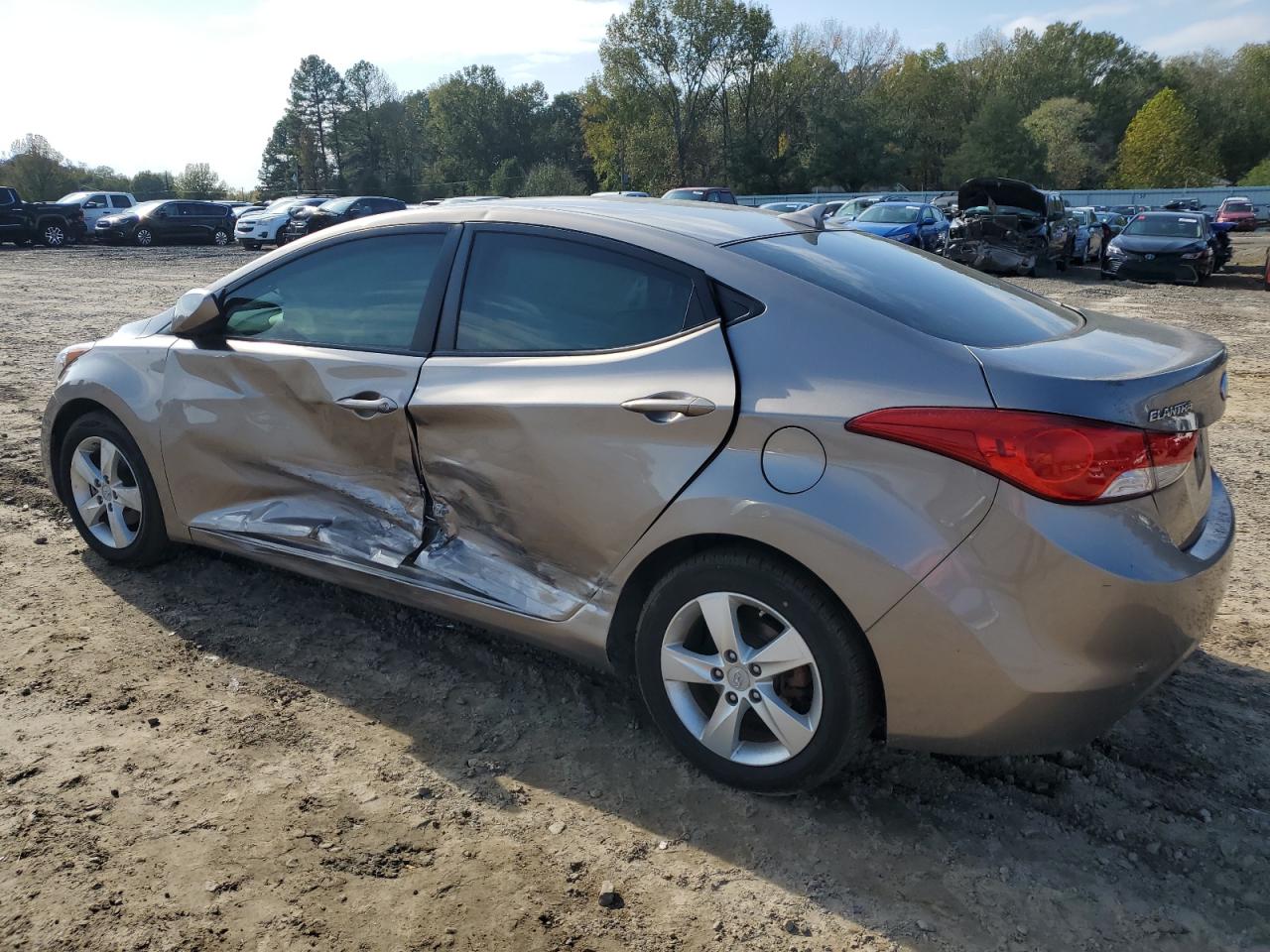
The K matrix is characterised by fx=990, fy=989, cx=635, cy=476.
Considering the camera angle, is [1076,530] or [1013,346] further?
[1013,346]

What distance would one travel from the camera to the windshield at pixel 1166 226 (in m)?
20.4

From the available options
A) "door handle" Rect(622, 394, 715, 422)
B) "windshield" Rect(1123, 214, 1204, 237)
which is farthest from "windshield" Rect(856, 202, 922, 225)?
"door handle" Rect(622, 394, 715, 422)

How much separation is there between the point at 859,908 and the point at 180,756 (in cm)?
205

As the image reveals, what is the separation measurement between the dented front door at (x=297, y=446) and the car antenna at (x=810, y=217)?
4.67 feet

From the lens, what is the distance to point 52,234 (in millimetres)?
31234

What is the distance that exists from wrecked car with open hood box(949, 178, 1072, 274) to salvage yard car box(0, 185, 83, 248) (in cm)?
2709

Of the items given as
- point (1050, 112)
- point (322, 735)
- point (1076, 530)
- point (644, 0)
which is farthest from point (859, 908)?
point (1050, 112)

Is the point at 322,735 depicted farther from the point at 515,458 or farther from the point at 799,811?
the point at 799,811

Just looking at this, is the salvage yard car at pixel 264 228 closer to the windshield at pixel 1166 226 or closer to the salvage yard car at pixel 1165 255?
the salvage yard car at pixel 1165 255

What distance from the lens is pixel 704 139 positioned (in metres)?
71.8

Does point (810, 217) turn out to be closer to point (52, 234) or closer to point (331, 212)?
point (331, 212)

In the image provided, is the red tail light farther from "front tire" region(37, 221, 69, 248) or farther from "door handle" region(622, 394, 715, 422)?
"front tire" region(37, 221, 69, 248)

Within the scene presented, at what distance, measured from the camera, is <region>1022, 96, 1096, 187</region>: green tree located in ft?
215

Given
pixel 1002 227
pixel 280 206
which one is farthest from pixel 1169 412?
pixel 280 206
